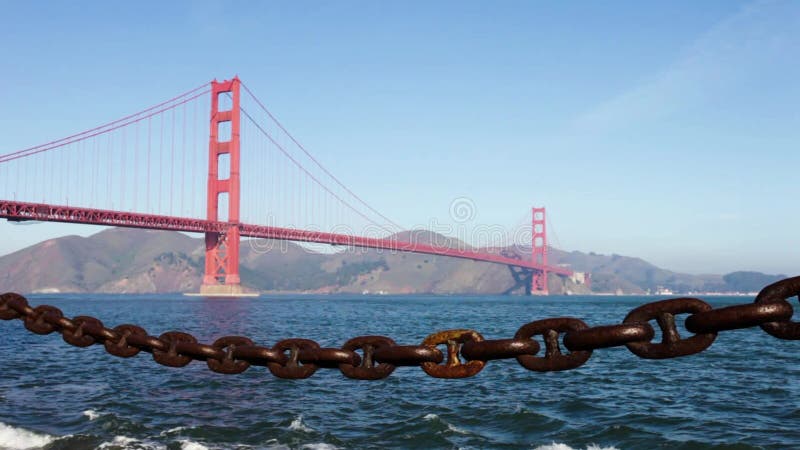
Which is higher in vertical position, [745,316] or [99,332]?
[745,316]

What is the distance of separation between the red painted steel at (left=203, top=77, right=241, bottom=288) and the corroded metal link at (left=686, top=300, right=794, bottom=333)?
206ft

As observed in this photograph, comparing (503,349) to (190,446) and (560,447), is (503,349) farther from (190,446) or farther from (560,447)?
(190,446)

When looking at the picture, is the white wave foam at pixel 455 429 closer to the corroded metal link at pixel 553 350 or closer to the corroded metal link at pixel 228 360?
the corroded metal link at pixel 228 360

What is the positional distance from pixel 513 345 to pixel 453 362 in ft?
0.75

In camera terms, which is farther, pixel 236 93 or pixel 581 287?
pixel 581 287

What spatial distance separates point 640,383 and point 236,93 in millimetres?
65617

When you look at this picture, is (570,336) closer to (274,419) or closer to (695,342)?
(695,342)

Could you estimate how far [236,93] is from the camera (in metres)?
69.6

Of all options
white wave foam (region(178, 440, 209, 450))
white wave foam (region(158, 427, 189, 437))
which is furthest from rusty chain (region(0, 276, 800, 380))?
white wave foam (region(158, 427, 189, 437))

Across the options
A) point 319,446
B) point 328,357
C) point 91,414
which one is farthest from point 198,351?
point 91,414

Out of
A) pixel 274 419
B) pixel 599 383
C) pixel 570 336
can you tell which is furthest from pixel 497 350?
pixel 599 383

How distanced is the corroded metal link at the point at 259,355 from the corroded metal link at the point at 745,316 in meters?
1.56

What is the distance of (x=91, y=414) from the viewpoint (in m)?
8.28

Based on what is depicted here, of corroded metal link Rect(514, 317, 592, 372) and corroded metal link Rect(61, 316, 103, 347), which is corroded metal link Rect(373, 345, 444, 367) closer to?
corroded metal link Rect(514, 317, 592, 372)
